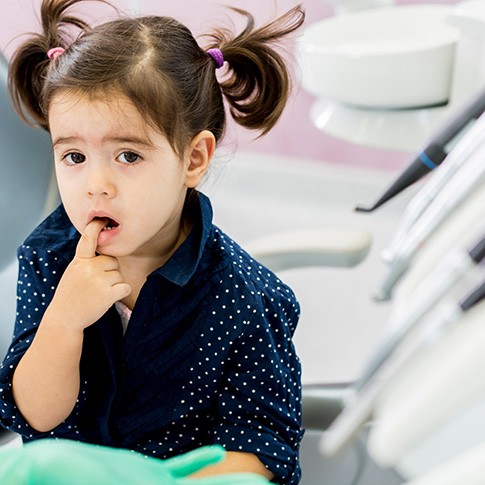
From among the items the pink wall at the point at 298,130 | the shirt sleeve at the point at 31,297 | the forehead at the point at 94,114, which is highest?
the forehead at the point at 94,114

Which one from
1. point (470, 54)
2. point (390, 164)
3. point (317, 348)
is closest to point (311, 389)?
point (470, 54)

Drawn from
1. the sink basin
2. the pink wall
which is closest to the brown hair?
the sink basin

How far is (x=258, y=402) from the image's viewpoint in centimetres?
93

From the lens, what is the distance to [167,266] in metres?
0.90

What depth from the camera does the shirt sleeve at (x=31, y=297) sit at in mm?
912

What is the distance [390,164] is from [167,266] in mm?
1831

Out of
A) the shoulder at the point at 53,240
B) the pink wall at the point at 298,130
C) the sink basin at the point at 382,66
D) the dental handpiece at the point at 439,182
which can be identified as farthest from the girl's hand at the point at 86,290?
the pink wall at the point at 298,130

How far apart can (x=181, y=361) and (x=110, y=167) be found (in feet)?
0.75

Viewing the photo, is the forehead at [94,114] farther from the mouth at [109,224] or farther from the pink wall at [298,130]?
the pink wall at [298,130]

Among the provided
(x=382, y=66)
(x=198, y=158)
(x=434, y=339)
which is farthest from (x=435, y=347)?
(x=382, y=66)

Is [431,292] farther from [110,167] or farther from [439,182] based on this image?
[110,167]

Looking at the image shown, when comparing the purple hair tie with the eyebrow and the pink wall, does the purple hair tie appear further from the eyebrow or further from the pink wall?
the pink wall

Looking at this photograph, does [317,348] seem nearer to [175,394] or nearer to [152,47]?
[175,394]

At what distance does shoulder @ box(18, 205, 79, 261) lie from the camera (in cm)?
93
